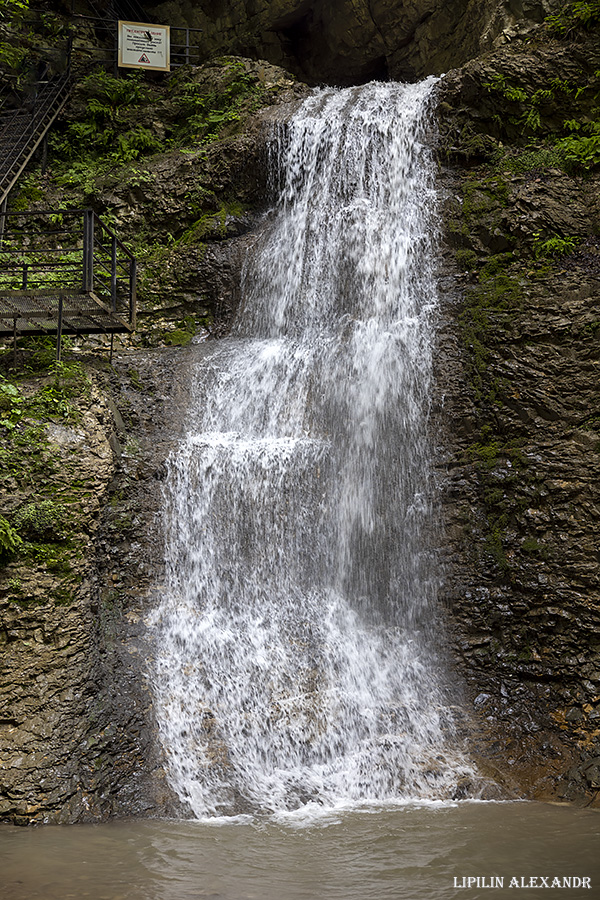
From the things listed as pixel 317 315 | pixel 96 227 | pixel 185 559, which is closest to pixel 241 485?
pixel 185 559

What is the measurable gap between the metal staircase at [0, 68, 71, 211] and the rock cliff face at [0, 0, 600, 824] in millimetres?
468

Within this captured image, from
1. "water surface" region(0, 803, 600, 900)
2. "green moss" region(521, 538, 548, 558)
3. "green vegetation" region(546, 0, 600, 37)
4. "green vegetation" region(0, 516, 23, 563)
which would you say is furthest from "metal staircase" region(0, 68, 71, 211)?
"water surface" region(0, 803, 600, 900)

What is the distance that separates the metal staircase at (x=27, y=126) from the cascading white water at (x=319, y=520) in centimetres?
626

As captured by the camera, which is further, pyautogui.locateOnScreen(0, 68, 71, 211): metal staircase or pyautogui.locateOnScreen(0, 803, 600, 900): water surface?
pyautogui.locateOnScreen(0, 68, 71, 211): metal staircase

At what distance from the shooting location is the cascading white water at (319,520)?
273 inches

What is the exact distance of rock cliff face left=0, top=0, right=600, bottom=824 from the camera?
270 inches

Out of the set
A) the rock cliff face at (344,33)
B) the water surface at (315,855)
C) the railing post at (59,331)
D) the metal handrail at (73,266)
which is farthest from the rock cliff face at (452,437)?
the rock cliff face at (344,33)

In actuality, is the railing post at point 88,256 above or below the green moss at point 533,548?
above

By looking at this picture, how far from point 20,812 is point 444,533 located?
547 centimetres

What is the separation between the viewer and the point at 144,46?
16.7 meters

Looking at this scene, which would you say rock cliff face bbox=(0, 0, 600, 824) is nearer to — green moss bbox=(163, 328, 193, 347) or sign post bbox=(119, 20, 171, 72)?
green moss bbox=(163, 328, 193, 347)

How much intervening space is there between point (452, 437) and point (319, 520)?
6.97ft

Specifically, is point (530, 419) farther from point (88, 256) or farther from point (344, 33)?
point (344, 33)

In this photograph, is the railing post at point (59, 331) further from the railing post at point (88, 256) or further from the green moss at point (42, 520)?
the green moss at point (42, 520)
